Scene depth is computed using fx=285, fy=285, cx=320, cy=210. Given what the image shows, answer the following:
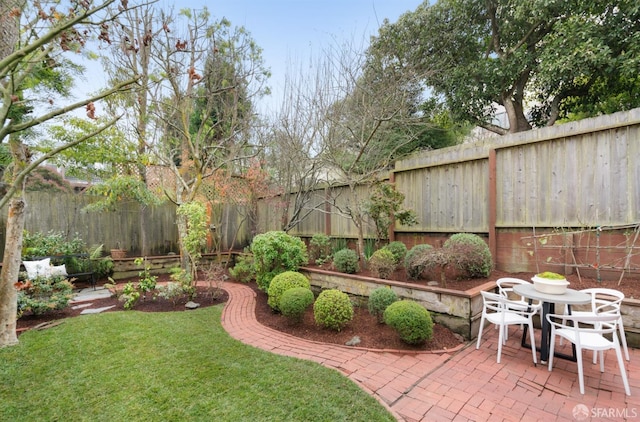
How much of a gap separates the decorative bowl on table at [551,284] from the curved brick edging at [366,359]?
1021mm

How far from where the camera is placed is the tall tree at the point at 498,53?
5879 millimetres

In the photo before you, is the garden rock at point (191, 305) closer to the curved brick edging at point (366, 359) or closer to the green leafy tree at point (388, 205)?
the curved brick edging at point (366, 359)

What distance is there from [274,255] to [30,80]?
12.6 feet

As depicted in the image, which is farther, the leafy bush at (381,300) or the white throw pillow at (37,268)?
the white throw pillow at (37,268)

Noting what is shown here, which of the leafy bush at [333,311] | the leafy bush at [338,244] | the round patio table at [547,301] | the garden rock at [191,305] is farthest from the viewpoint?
the leafy bush at [338,244]

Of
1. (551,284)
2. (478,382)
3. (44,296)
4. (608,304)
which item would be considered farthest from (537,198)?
(44,296)

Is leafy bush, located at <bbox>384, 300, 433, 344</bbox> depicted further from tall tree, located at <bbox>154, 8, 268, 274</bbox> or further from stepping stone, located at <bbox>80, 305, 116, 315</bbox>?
stepping stone, located at <bbox>80, 305, 116, 315</bbox>

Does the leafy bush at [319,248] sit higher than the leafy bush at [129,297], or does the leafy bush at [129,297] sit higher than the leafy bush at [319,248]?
the leafy bush at [319,248]

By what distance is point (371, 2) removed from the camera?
5.30 m

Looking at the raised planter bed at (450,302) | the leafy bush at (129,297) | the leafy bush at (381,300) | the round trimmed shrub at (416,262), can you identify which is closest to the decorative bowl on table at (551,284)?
the raised planter bed at (450,302)

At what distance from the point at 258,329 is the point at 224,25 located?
5910mm

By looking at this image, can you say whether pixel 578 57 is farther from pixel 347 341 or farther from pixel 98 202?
pixel 98 202

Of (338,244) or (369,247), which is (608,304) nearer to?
(369,247)

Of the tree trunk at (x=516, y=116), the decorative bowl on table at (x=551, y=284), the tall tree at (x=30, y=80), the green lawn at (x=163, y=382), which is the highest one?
→ the tree trunk at (x=516, y=116)
